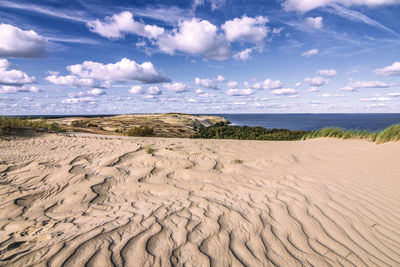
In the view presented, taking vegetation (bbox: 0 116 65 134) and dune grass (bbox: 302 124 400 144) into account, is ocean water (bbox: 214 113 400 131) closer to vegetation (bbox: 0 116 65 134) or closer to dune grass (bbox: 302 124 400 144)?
dune grass (bbox: 302 124 400 144)

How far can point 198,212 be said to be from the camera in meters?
2.86

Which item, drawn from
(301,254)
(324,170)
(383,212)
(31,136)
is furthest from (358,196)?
(31,136)

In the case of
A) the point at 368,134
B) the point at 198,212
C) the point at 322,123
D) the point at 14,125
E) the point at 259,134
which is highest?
the point at 14,125

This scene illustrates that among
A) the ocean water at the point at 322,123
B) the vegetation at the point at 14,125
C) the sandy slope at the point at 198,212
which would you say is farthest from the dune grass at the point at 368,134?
the vegetation at the point at 14,125

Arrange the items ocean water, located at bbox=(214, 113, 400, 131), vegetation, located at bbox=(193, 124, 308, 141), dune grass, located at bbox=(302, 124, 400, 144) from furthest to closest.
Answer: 1. ocean water, located at bbox=(214, 113, 400, 131)
2. vegetation, located at bbox=(193, 124, 308, 141)
3. dune grass, located at bbox=(302, 124, 400, 144)

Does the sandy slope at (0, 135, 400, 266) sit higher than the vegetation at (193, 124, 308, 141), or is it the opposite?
the sandy slope at (0, 135, 400, 266)

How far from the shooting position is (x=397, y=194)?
355 cm

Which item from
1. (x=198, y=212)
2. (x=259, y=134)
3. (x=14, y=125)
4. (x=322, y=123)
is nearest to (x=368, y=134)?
(x=259, y=134)

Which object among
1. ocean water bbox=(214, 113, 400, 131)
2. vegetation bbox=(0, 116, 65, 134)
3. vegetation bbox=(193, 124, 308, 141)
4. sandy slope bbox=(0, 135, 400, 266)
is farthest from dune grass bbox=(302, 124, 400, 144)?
vegetation bbox=(0, 116, 65, 134)

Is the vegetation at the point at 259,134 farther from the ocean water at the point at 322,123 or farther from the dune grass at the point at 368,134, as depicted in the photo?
the ocean water at the point at 322,123

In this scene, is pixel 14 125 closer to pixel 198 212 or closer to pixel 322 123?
pixel 198 212

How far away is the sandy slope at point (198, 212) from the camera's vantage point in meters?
2.00

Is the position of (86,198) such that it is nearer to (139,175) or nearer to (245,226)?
(139,175)

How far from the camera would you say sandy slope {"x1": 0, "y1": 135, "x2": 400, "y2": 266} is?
2.00 m
